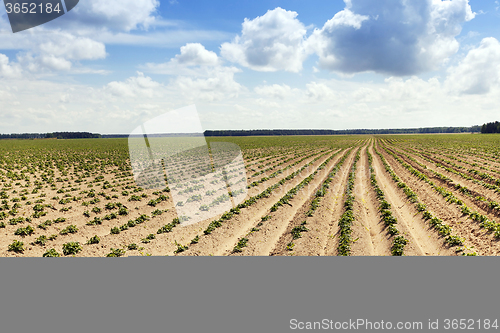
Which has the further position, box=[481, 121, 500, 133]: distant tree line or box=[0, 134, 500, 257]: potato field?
box=[481, 121, 500, 133]: distant tree line

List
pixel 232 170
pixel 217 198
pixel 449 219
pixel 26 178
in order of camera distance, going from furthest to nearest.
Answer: pixel 232 170
pixel 26 178
pixel 217 198
pixel 449 219

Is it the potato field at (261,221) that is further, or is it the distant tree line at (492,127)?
the distant tree line at (492,127)

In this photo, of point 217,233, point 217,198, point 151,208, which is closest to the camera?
point 217,233

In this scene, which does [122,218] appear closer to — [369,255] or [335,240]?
[335,240]

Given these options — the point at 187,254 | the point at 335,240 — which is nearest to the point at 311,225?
the point at 335,240

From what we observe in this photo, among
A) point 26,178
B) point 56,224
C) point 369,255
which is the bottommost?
point 369,255

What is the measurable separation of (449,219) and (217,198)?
1169 centimetres

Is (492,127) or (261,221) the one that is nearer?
(261,221)

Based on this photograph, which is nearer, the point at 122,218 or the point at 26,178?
the point at 122,218

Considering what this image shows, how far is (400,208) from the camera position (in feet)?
46.3

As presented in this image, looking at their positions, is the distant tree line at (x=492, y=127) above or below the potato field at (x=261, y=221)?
above

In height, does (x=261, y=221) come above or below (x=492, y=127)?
below

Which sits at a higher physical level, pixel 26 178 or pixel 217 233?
pixel 26 178

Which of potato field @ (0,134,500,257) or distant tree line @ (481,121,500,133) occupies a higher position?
distant tree line @ (481,121,500,133)
